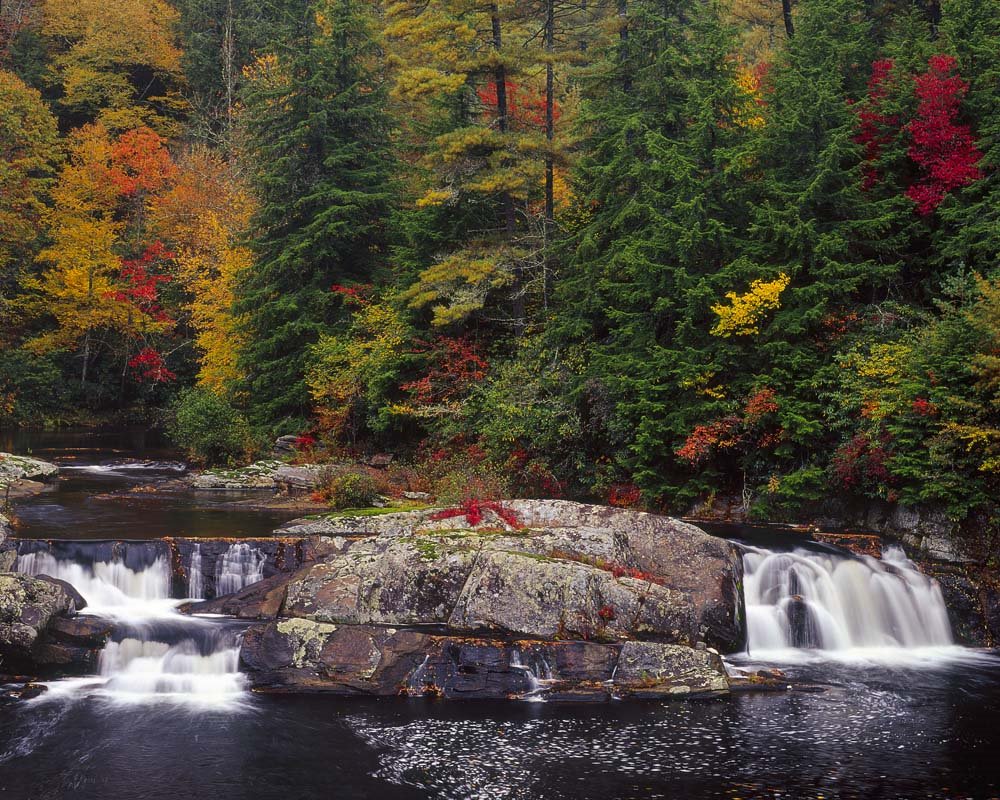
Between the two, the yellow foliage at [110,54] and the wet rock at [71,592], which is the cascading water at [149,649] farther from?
the yellow foliage at [110,54]

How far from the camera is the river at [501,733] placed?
31.1 feet

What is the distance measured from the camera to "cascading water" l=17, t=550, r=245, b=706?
12.3 meters

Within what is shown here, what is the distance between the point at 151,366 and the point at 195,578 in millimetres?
27317

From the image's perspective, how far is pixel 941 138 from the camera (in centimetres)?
1931

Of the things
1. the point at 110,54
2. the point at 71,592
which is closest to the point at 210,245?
the point at 110,54

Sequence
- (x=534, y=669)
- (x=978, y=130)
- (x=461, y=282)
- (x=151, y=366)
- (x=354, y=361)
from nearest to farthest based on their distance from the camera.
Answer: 1. (x=534, y=669)
2. (x=978, y=130)
3. (x=461, y=282)
4. (x=354, y=361)
5. (x=151, y=366)

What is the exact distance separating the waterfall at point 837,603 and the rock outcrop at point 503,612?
66 cm

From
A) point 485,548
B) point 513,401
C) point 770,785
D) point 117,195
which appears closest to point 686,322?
point 513,401

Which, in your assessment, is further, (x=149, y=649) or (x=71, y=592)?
(x=71, y=592)

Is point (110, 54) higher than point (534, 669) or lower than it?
higher

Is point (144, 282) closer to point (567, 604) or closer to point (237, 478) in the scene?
point (237, 478)

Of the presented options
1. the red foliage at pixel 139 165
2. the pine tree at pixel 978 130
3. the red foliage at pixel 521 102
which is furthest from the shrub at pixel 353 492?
the red foliage at pixel 139 165

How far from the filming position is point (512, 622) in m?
12.9

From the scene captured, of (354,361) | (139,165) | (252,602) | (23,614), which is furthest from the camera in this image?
(139,165)
